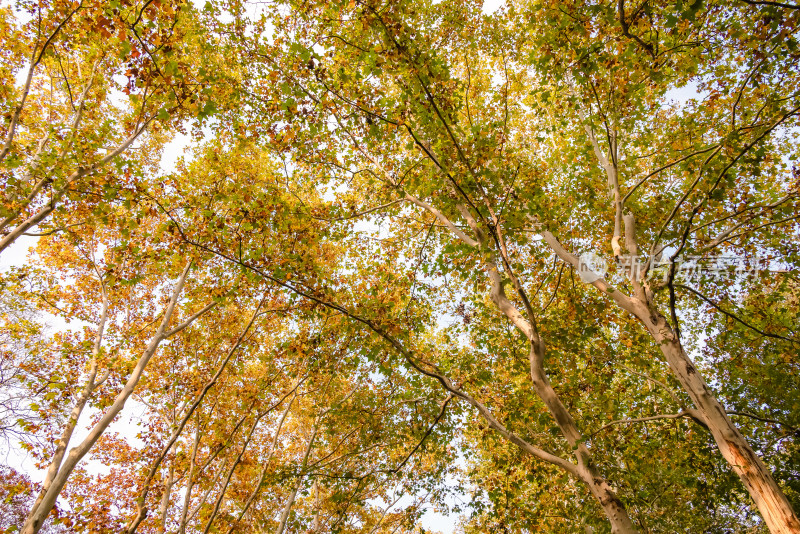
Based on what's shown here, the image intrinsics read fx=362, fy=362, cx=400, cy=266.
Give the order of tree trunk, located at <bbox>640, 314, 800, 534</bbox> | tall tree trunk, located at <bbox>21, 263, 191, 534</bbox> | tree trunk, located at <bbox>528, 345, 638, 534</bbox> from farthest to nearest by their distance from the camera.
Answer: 1. tall tree trunk, located at <bbox>21, 263, 191, 534</bbox>
2. tree trunk, located at <bbox>640, 314, 800, 534</bbox>
3. tree trunk, located at <bbox>528, 345, 638, 534</bbox>

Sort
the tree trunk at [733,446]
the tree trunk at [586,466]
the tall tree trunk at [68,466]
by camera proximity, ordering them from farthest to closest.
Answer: the tall tree trunk at [68,466] → the tree trunk at [733,446] → the tree trunk at [586,466]

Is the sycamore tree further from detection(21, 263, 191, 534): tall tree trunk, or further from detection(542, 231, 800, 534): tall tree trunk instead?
detection(21, 263, 191, 534): tall tree trunk

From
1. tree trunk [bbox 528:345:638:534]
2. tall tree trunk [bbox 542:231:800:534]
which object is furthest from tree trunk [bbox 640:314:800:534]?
tree trunk [bbox 528:345:638:534]

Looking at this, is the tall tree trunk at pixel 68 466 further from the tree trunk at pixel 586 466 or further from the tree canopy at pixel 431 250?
the tree trunk at pixel 586 466

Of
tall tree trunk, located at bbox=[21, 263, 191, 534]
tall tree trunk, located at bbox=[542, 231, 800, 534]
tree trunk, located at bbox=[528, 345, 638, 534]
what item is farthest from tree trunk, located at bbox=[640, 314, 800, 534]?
tall tree trunk, located at bbox=[21, 263, 191, 534]

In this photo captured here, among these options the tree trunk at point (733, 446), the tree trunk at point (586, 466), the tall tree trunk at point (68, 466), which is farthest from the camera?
the tall tree trunk at point (68, 466)

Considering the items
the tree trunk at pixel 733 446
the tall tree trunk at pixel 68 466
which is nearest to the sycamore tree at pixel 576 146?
the tree trunk at pixel 733 446

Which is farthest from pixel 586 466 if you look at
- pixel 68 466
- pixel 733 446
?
pixel 68 466

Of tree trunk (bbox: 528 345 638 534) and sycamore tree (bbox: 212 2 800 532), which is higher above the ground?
sycamore tree (bbox: 212 2 800 532)

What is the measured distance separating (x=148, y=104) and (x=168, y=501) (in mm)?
9166

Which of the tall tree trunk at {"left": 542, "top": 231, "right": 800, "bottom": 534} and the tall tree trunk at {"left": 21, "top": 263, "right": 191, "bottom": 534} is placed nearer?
the tall tree trunk at {"left": 542, "top": 231, "right": 800, "bottom": 534}

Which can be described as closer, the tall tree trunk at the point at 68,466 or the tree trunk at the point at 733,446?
the tree trunk at the point at 733,446

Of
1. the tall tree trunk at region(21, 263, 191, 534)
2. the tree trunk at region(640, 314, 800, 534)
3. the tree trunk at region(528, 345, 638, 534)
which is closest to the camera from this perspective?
the tree trunk at region(528, 345, 638, 534)

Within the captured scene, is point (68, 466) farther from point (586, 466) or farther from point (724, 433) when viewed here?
point (724, 433)
